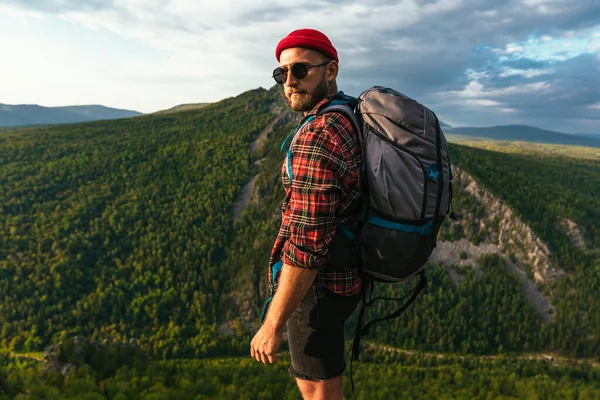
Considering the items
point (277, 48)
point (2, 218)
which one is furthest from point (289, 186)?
point (2, 218)

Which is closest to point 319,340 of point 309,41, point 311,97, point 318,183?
point 318,183

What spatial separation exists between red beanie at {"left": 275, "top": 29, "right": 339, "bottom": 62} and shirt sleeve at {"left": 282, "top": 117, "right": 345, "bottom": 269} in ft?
4.69

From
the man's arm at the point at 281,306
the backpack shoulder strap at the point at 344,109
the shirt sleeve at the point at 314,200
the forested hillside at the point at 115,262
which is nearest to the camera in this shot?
the shirt sleeve at the point at 314,200

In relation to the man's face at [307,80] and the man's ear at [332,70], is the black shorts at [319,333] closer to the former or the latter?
the man's face at [307,80]

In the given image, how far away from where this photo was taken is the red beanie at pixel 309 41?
4.86 meters

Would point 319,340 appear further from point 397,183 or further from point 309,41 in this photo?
point 309,41

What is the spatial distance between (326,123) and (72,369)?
76.6 m

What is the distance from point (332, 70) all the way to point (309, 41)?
21.0 inches

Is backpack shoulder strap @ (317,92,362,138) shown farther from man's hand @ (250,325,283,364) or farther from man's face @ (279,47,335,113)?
man's hand @ (250,325,283,364)

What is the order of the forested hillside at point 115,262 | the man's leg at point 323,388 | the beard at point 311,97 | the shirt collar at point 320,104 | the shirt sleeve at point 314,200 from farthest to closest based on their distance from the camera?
1. the forested hillside at point 115,262
2. the man's leg at point 323,388
3. the beard at point 311,97
4. the shirt collar at point 320,104
5. the shirt sleeve at point 314,200

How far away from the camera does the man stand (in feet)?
13.3

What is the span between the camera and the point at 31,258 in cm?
15800

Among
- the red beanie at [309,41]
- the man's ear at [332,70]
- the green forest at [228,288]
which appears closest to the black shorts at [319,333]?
the man's ear at [332,70]

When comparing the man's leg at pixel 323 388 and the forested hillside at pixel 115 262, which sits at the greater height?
the man's leg at pixel 323 388
